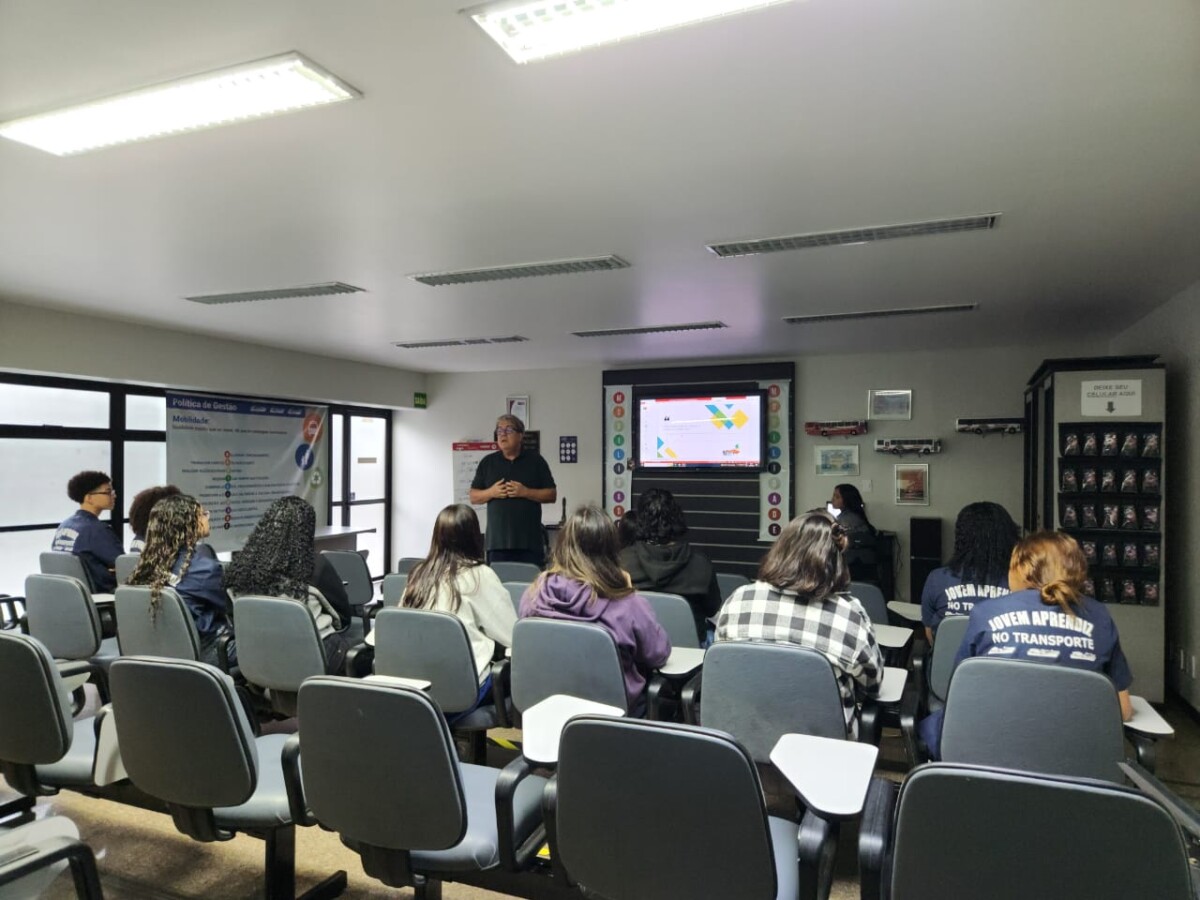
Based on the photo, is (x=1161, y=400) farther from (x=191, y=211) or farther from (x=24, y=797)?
(x=24, y=797)

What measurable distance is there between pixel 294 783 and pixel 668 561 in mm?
1968

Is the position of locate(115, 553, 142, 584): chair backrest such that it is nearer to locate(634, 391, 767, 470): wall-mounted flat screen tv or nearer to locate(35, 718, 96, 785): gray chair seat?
locate(35, 718, 96, 785): gray chair seat

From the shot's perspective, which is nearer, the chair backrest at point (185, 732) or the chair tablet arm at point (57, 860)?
the chair tablet arm at point (57, 860)

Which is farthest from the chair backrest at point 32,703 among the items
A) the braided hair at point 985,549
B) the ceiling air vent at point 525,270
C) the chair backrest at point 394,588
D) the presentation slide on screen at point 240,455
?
the presentation slide on screen at point 240,455

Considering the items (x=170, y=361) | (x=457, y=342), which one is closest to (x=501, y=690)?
(x=457, y=342)

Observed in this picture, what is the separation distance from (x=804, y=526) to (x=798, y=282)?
2.08m

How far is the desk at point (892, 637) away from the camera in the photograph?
2.94 m

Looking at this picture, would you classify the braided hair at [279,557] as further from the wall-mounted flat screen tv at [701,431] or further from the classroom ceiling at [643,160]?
the wall-mounted flat screen tv at [701,431]

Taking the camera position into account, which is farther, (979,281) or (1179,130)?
(979,281)

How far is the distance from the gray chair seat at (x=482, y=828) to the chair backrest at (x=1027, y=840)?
0.86 m

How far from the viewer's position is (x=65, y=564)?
4277mm

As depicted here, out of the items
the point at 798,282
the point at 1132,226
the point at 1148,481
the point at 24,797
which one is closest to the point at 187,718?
the point at 24,797

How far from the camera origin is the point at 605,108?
82.9 inches

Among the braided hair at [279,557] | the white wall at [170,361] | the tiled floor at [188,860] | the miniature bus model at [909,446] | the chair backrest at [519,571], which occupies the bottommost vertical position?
the tiled floor at [188,860]
